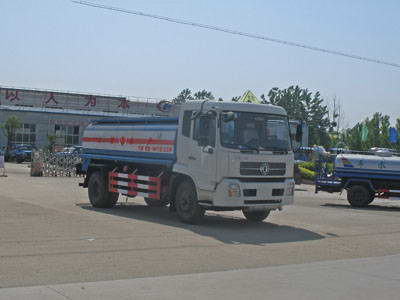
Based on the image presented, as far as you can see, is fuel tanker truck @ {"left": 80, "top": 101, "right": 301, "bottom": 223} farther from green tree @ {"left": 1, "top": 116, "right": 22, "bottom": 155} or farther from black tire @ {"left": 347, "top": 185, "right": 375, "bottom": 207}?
green tree @ {"left": 1, "top": 116, "right": 22, "bottom": 155}

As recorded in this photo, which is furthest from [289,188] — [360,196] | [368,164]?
[368,164]

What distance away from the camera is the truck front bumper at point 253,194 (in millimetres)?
14289

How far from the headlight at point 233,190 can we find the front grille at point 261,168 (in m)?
0.34

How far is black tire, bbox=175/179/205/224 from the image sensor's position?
48.9 ft

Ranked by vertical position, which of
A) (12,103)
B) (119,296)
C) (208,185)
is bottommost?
(119,296)

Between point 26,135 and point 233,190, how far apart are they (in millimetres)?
55133

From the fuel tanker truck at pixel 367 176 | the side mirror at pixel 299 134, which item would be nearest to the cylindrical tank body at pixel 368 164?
the fuel tanker truck at pixel 367 176

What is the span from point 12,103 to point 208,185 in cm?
4782

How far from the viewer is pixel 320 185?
24.1 meters

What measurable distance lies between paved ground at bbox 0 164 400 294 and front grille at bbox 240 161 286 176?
54.0 inches

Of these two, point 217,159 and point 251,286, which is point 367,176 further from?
point 251,286

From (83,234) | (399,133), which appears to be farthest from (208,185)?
(399,133)

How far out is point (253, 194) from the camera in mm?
14570

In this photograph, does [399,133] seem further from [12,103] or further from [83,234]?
[83,234]
